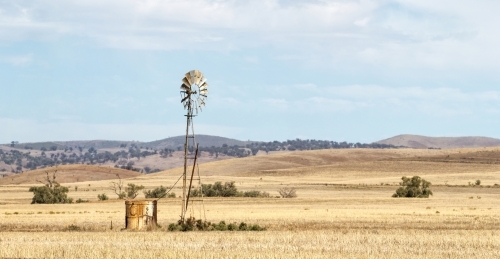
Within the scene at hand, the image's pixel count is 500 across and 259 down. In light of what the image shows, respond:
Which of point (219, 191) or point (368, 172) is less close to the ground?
point (368, 172)

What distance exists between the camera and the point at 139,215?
36750 millimetres

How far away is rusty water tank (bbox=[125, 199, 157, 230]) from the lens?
1439 inches

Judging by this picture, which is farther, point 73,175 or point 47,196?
point 73,175

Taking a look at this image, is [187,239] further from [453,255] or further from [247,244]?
[453,255]

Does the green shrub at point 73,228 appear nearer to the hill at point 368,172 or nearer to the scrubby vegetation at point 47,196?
the scrubby vegetation at point 47,196

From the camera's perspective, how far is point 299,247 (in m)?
27.8

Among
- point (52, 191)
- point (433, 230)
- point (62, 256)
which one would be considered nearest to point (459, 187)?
point (52, 191)

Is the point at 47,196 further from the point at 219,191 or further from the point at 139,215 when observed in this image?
the point at 139,215

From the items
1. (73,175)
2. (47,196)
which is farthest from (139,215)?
(73,175)

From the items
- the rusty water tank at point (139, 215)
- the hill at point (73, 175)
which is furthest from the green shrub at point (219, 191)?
the hill at point (73, 175)

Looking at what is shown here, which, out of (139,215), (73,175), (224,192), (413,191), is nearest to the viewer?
(139,215)

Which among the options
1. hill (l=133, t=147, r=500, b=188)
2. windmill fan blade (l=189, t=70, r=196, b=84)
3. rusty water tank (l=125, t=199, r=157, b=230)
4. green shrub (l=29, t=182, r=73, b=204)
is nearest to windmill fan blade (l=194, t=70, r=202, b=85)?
windmill fan blade (l=189, t=70, r=196, b=84)

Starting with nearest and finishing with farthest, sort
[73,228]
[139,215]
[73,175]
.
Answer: [139,215], [73,228], [73,175]

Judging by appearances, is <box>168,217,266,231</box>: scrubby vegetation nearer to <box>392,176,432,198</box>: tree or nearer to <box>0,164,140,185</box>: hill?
<box>392,176,432,198</box>: tree
